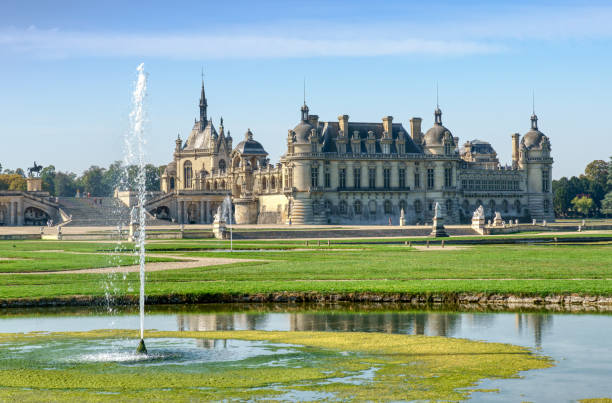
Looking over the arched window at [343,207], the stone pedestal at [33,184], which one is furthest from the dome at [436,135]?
the stone pedestal at [33,184]

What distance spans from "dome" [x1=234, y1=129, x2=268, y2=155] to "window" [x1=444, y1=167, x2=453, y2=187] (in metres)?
26.9

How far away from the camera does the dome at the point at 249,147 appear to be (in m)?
127

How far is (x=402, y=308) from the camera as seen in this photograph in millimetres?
31000

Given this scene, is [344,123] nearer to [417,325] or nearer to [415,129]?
[415,129]

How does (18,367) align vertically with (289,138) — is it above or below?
below

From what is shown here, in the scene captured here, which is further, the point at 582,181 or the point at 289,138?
the point at 582,181

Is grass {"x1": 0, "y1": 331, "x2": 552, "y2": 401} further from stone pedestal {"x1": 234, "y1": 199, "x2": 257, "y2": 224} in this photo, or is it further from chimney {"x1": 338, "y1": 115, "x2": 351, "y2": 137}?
stone pedestal {"x1": 234, "y1": 199, "x2": 257, "y2": 224}

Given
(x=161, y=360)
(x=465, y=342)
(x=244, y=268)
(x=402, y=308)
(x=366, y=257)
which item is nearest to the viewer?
(x=161, y=360)

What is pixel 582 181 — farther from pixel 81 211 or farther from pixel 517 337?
pixel 517 337

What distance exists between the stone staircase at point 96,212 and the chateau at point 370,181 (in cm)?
442

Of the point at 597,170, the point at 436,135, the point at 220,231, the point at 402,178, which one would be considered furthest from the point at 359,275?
the point at 597,170

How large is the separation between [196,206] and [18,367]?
10252 centimetres

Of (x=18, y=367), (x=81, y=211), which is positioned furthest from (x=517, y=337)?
(x=81, y=211)

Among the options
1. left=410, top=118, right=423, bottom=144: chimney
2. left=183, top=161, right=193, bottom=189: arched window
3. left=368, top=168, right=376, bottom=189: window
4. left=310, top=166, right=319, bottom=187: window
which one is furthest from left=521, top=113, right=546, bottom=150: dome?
left=183, top=161, right=193, bottom=189: arched window
